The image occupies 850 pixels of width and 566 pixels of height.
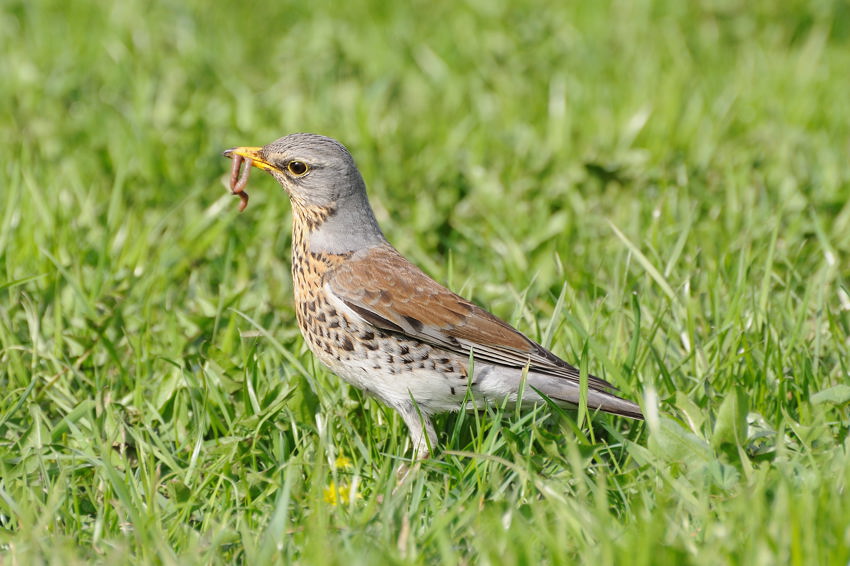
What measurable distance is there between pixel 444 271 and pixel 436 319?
180 centimetres

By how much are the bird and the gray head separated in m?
0.02

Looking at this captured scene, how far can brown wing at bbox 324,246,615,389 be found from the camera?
448 cm

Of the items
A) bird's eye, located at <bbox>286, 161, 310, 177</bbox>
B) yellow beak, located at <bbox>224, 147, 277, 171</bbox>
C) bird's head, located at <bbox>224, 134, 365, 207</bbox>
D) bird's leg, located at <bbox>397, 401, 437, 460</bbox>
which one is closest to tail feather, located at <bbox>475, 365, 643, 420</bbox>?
bird's leg, located at <bbox>397, 401, 437, 460</bbox>

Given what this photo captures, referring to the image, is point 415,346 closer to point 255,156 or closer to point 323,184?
point 323,184

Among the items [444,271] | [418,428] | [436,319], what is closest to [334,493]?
[418,428]

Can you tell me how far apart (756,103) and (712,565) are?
601cm

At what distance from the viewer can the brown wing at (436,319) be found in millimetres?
4484

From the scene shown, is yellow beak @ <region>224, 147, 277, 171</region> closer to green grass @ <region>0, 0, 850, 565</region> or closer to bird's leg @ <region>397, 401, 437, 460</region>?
green grass @ <region>0, 0, 850, 565</region>

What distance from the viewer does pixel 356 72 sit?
9.20 m

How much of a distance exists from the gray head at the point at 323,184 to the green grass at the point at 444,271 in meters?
0.54

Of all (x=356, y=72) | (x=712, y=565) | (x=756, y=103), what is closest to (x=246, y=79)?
(x=356, y=72)

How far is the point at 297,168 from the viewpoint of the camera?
486cm

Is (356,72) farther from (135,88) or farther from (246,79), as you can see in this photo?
(135,88)

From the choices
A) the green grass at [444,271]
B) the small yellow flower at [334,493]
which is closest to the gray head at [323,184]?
the green grass at [444,271]
